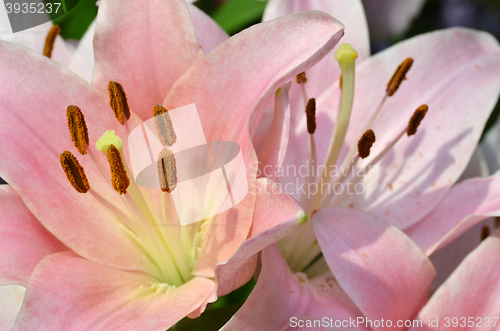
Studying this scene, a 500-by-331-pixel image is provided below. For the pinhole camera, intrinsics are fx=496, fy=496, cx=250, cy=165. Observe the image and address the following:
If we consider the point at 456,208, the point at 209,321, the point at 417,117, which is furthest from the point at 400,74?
the point at 209,321

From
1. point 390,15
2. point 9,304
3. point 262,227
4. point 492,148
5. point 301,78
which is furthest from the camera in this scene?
point 390,15

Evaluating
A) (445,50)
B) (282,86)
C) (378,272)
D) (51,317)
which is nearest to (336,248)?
(378,272)

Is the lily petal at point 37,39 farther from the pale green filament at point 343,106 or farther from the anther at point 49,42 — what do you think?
the pale green filament at point 343,106

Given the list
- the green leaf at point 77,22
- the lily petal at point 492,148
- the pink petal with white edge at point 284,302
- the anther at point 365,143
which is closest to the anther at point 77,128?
the pink petal with white edge at point 284,302

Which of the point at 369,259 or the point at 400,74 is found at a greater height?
the point at 400,74

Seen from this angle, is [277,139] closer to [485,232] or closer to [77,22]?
[485,232]

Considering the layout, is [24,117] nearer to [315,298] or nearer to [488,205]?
[315,298]

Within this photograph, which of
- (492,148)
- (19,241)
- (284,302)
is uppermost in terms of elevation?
(19,241)
